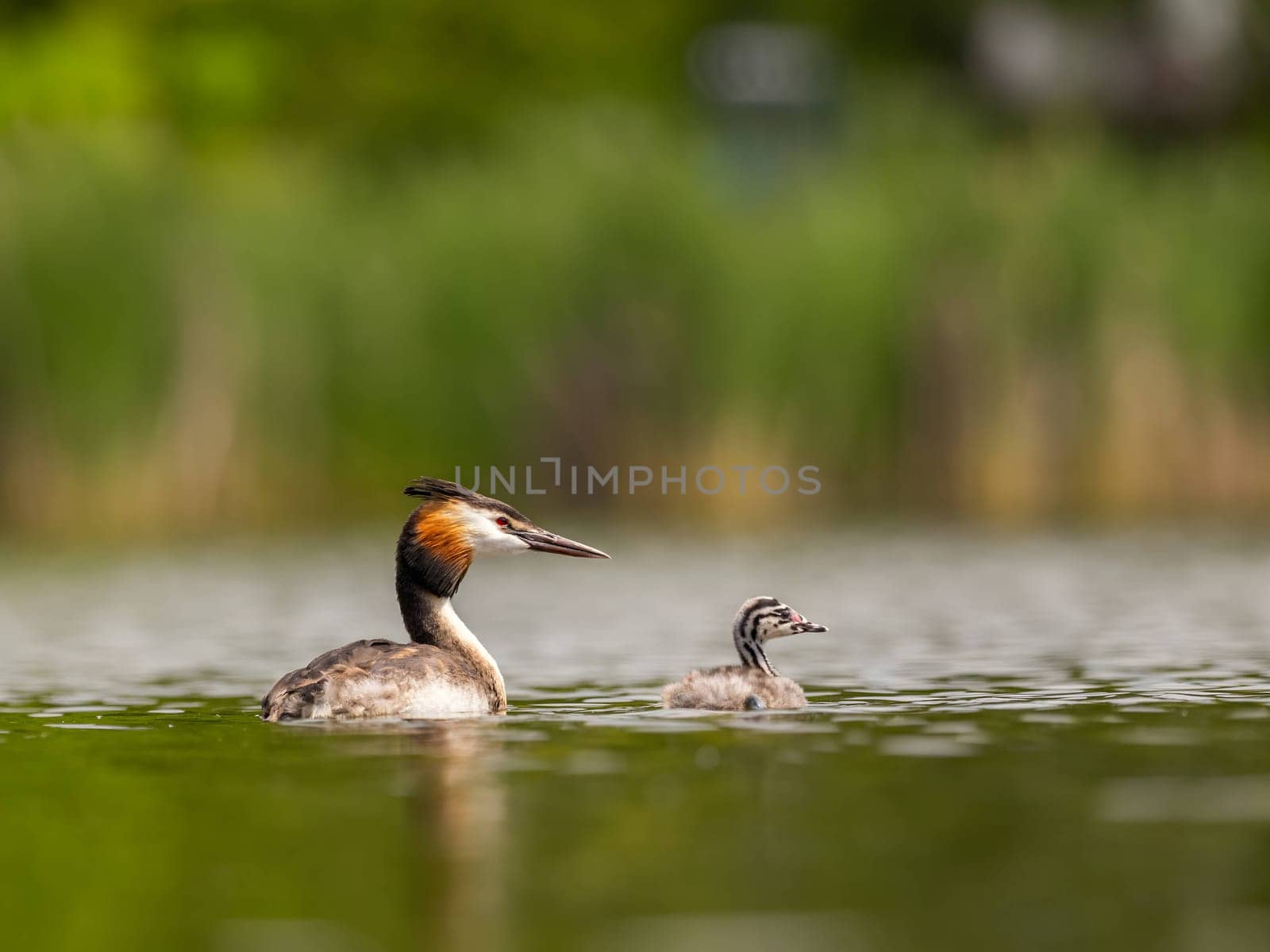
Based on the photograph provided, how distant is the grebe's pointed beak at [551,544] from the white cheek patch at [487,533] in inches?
1.2

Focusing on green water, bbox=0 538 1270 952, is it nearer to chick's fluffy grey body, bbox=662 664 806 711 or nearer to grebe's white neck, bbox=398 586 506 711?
chick's fluffy grey body, bbox=662 664 806 711

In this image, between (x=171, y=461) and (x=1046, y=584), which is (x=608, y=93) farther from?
(x=1046, y=584)

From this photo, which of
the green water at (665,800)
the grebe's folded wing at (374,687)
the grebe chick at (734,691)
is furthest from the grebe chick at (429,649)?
the grebe chick at (734,691)

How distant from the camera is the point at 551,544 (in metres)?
10.4

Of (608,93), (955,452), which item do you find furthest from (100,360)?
(608,93)

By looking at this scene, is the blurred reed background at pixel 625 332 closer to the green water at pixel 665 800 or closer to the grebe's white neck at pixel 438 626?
the green water at pixel 665 800

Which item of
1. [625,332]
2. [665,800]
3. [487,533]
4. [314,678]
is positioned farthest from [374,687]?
[625,332]

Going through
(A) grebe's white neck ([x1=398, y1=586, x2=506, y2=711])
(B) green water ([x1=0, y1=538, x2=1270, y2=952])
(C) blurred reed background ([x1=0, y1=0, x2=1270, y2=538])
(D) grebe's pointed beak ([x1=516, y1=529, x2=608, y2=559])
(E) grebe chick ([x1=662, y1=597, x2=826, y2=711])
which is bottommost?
(B) green water ([x1=0, y1=538, x2=1270, y2=952])

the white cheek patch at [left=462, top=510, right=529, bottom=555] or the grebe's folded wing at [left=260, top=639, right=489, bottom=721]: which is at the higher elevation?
the white cheek patch at [left=462, top=510, right=529, bottom=555]

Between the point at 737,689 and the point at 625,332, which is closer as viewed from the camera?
the point at 737,689

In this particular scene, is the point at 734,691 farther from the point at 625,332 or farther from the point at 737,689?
the point at 625,332

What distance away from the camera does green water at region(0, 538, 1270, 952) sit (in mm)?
5918

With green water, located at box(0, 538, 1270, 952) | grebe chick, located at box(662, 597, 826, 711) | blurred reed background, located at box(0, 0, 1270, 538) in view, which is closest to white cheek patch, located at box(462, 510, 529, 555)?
green water, located at box(0, 538, 1270, 952)

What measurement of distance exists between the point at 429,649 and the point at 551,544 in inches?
28.0
